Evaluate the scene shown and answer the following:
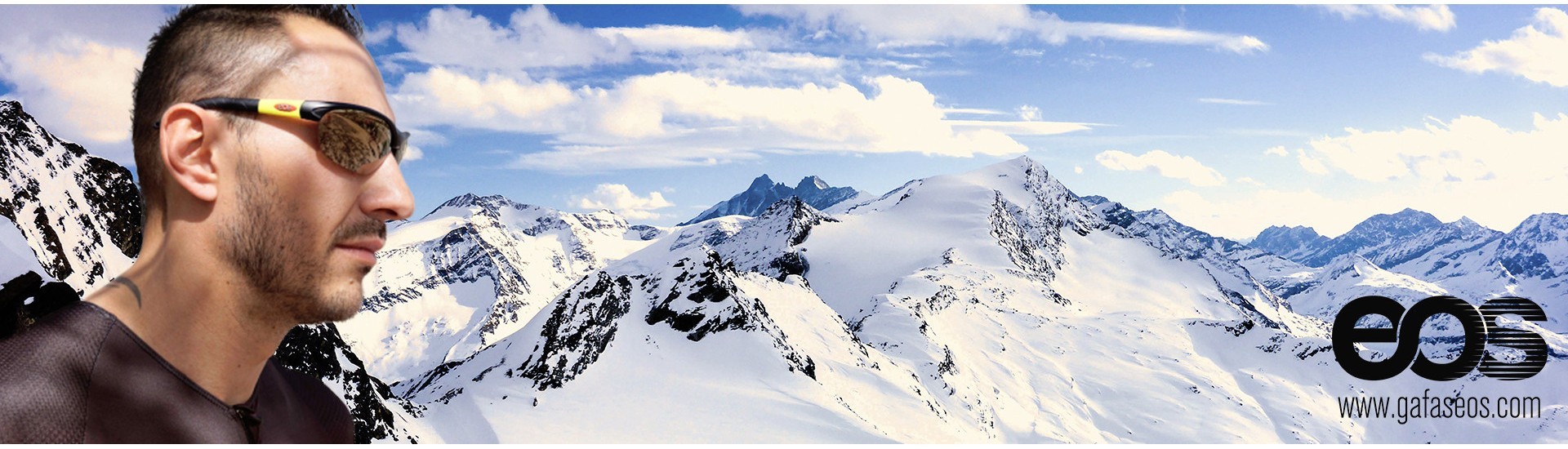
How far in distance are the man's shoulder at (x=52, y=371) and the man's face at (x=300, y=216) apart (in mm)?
323

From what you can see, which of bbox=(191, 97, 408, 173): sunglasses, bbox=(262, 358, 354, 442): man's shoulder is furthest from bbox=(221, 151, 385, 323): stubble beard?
bbox=(262, 358, 354, 442): man's shoulder

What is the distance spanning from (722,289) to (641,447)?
17585 millimetres

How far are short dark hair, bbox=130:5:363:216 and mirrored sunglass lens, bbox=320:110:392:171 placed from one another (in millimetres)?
182

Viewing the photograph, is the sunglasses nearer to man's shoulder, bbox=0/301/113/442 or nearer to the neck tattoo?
the neck tattoo

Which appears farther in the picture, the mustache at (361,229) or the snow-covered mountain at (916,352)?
the snow-covered mountain at (916,352)

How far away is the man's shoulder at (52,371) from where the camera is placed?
1734 mm

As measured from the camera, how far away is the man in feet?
5.90

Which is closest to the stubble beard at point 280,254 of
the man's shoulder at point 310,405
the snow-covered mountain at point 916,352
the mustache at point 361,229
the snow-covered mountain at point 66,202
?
the mustache at point 361,229

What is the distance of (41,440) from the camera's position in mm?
1750

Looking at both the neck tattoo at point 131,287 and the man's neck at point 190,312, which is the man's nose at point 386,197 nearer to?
the man's neck at point 190,312

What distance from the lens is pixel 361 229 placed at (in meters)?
1.92

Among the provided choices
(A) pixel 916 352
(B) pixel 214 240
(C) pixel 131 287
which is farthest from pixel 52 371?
(A) pixel 916 352

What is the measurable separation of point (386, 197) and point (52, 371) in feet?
2.56

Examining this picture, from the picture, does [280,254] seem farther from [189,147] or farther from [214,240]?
[189,147]
